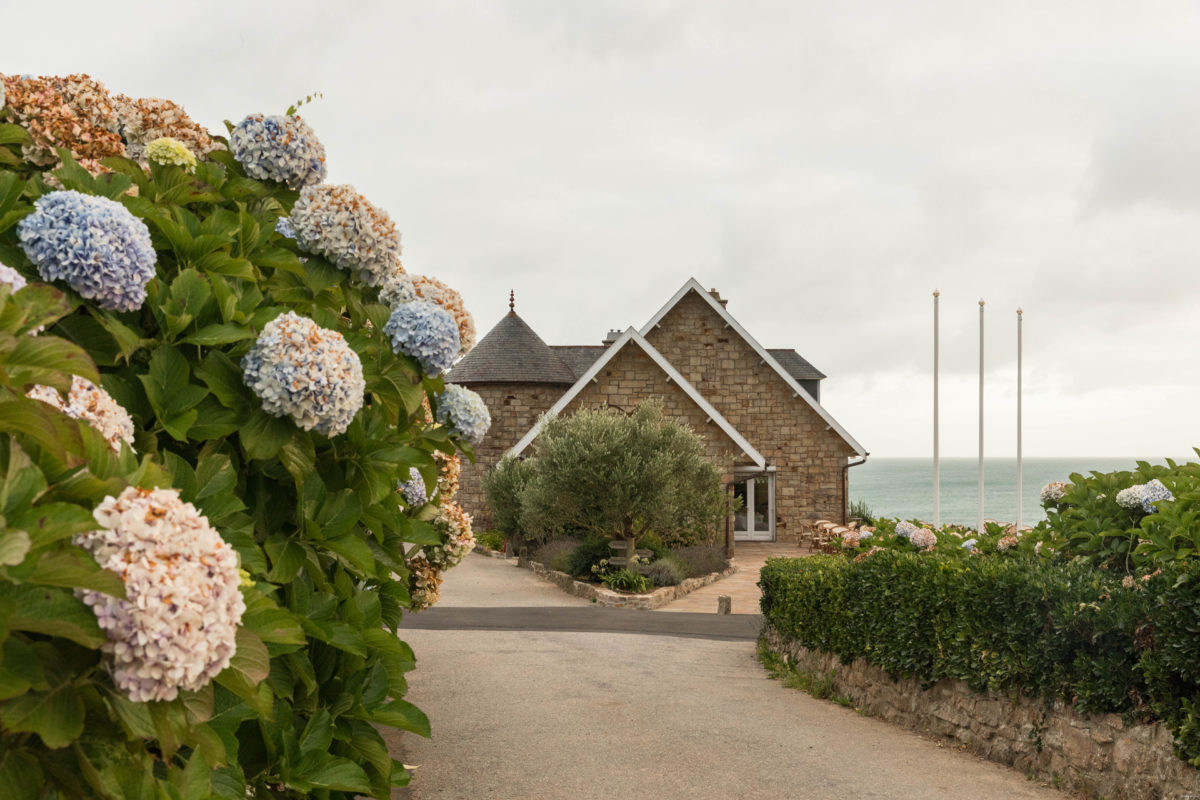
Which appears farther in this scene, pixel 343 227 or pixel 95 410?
pixel 343 227

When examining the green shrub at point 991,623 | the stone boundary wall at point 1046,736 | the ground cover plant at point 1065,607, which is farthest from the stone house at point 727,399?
the stone boundary wall at point 1046,736

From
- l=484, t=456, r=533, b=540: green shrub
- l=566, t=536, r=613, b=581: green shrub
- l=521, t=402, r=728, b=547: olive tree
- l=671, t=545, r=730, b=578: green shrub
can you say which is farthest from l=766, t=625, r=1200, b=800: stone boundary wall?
l=484, t=456, r=533, b=540: green shrub

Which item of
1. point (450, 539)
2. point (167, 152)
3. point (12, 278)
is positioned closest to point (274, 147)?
point (167, 152)

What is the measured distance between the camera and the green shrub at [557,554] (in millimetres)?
19953

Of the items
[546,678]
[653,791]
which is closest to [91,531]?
[653,791]

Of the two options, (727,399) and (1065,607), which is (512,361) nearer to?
(727,399)

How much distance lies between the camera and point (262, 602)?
6.16 ft

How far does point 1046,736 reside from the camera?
6961mm

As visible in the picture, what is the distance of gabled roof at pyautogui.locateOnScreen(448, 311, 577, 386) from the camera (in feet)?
99.5

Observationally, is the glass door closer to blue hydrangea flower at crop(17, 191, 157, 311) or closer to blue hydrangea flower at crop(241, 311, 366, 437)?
blue hydrangea flower at crop(241, 311, 366, 437)

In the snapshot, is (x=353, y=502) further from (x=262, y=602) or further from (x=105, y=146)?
(x=105, y=146)

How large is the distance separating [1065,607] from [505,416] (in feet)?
80.3

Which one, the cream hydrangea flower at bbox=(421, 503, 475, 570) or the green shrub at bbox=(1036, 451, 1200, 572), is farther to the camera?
the green shrub at bbox=(1036, 451, 1200, 572)

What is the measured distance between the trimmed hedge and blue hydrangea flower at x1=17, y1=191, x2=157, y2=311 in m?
6.04
